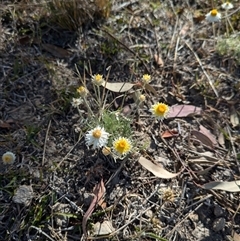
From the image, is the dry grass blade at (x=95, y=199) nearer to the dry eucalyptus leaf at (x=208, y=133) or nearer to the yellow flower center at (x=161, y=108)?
the yellow flower center at (x=161, y=108)

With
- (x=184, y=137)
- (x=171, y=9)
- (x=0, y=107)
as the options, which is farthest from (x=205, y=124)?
Result: (x=0, y=107)

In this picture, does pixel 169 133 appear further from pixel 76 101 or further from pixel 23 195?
pixel 23 195

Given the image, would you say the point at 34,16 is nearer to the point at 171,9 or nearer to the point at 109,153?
the point at 171,9

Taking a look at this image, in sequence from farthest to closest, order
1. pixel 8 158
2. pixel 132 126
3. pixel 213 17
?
pixel 213 17 < pixel 132 126 < pixel 8 158

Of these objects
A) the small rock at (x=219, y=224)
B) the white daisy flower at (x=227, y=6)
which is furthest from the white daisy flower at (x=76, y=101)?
the white daisy flower at (x=227, y=6)

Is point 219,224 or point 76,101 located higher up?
point 76,101

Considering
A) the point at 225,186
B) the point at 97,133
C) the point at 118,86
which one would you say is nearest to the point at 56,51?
the point at 118,86

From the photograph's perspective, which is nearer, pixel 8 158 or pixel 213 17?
pixel 8 158
